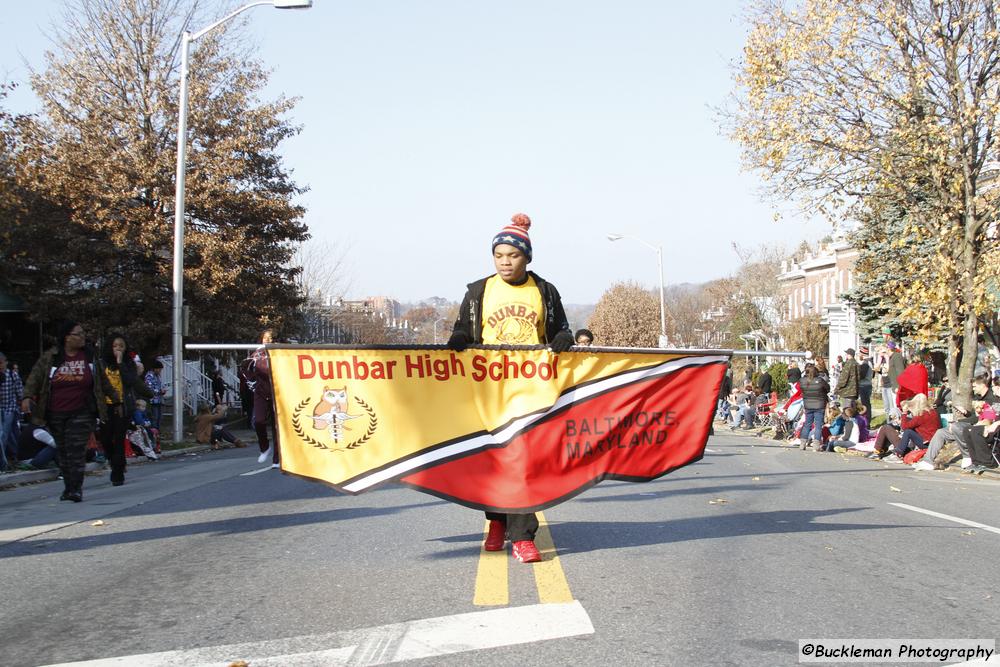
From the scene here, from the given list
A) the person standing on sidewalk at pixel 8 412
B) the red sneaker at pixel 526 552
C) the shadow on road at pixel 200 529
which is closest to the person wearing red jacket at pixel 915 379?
the shadow on road at pixel 200 529

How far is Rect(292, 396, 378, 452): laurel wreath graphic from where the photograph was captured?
648 centimetres

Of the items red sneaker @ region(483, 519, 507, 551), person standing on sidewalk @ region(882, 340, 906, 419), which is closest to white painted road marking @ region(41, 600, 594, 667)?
red sneaker @ region(483, 519, 507, 551)

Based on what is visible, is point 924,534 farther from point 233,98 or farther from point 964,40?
point 233,98

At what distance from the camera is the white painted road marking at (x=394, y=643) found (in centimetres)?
443

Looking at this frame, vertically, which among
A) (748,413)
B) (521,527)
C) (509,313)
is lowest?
(748,413)

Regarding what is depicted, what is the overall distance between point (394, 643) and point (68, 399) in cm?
689

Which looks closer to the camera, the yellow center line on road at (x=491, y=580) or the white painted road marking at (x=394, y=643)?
the white painted road marking at (x=394, y=643)

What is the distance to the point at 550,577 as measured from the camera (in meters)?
5.96

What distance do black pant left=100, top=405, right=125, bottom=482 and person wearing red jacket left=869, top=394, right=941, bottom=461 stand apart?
11.7 meters

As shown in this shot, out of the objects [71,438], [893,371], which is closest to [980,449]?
[893,371]

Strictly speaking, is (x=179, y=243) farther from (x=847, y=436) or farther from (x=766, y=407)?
(x=766, y=407)

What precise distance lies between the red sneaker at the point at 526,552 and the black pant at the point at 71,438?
5.77 metres

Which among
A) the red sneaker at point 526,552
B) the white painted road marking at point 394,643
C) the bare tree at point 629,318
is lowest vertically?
the white painted road marking at point 394,643

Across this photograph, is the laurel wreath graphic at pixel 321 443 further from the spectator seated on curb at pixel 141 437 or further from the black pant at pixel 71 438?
the spectator seated on curb at pixel 141 437
